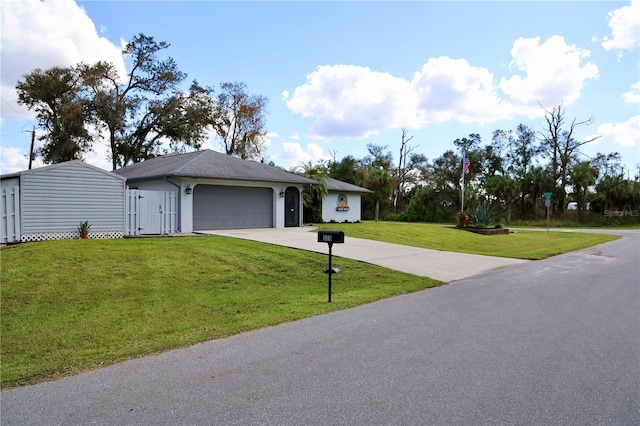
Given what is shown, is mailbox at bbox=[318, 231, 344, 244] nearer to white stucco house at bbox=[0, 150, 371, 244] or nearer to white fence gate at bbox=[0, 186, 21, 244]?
white stucco house at bbox=[0, 150, 371, 244]

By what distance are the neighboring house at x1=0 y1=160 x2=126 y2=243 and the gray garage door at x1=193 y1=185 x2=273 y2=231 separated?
367 cm

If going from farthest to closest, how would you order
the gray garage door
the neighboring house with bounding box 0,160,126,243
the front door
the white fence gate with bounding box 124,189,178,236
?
the front door
the gray garage door
the white fence gate with bounding box 124,189,178,236
the neighboring house with bounding box 0,160,126,243

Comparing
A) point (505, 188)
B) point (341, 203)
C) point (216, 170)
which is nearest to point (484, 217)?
point (341, 203)

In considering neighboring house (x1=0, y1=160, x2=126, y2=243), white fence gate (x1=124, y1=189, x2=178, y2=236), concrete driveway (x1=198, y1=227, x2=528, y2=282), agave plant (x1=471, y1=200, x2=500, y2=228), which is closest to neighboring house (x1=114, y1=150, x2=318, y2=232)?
white fence gate (x1=124, y1=189, x2=178, y2=236)

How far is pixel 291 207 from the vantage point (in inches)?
856

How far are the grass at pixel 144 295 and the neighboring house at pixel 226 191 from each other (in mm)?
5241

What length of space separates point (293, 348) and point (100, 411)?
6.83 ft

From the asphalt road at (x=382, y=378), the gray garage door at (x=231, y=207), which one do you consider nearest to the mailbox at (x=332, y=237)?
the asphalt road at (x=382, y=378)

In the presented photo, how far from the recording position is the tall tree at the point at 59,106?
30.2 meters

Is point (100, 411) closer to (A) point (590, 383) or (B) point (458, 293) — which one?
(A) point (590, 383)

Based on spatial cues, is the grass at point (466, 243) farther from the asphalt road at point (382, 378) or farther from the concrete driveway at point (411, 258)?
the asphalt road at point (382, 378)

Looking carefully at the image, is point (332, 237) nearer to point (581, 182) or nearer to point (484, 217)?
point (484, 217)

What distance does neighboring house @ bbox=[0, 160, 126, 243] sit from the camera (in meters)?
12.6

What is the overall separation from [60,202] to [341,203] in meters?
18.3
